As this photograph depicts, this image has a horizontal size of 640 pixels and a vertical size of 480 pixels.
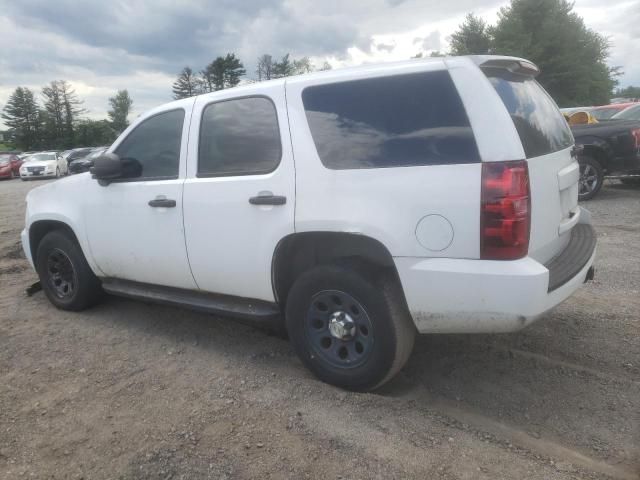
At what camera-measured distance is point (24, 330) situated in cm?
436

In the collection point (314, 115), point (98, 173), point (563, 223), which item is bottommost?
point (563, 223)

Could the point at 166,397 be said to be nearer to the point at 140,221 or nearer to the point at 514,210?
the point at 140,221

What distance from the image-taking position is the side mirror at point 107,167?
152 inches

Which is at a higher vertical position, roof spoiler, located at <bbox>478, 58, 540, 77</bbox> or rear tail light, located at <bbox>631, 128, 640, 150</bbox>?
roof spoiler, located at <bbox>478, 58, 540, 77</bbox>

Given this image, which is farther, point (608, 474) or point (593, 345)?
point (593, 345)

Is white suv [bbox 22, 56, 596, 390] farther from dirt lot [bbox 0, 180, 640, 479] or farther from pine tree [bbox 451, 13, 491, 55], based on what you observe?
pine tree [bbox 451, 13, 491, 55]

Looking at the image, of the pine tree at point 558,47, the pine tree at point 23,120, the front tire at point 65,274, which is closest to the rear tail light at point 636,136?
the front tire at point 65,274

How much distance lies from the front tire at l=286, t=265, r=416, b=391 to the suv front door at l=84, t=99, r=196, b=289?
100 cm

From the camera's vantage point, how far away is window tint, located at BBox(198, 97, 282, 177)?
3234 mm

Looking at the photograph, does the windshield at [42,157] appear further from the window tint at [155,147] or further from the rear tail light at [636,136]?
the rear tail light at [636,136]

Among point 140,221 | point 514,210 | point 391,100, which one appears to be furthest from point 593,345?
point 140,221

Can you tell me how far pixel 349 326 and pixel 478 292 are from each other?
0.81m

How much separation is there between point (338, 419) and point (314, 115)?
5.75 feet

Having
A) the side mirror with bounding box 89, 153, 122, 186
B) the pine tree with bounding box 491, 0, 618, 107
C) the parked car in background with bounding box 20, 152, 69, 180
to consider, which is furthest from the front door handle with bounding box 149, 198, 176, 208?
the pine tree with bounding box 491, 0, 618, 107
